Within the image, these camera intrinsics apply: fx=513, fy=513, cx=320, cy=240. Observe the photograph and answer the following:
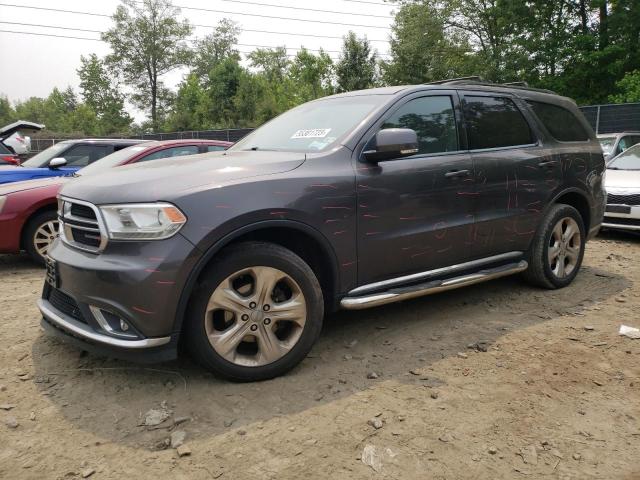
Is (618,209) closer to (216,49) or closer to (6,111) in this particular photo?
(216,49)

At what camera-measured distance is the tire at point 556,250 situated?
14.6 feet

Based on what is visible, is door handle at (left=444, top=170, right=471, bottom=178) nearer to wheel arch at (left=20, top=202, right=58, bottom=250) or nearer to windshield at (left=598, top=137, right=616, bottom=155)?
wheel arch at (left=20, top=202, right=58, bottom=250)

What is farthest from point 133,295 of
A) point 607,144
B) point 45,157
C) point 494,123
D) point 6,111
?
point 6,111

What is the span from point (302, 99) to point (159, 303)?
148 ft

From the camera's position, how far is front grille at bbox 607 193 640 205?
6.86m

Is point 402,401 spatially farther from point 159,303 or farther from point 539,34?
point 539,34

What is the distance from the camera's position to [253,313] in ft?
9.29

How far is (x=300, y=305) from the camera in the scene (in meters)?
2.96

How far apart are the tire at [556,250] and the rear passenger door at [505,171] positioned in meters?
0.15

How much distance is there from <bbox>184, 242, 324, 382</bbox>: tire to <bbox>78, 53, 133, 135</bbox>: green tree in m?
58.5

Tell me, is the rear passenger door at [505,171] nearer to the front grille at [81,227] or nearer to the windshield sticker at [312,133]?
the windshield sticker at [312,133]

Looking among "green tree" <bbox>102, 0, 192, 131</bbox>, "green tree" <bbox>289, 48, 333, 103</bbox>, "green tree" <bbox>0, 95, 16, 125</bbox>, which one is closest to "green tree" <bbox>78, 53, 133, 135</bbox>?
"green tree" <bbox>102, 0, 192, 131</bbox>

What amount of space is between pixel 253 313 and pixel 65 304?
108 cm

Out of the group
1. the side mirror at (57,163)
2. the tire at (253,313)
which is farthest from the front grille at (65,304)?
the side mirror at (57,163)
